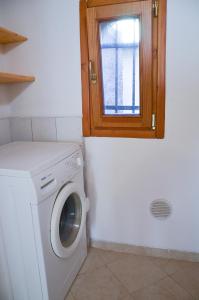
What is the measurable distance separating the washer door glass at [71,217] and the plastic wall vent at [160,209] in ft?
1.87

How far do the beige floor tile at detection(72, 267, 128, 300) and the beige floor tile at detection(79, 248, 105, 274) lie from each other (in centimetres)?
4

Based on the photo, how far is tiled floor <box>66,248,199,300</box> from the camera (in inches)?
59.2

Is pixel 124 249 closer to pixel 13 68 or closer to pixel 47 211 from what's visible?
pixel 47 211

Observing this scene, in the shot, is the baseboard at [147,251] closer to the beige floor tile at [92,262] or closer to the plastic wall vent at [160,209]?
the beige floor tile at [92,262]

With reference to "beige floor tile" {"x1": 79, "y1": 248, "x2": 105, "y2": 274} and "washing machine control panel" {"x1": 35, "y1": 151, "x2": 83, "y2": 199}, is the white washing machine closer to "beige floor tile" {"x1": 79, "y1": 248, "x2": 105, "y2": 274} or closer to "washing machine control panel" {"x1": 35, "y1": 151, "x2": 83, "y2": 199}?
"washing machine control panel" {"x1": 35, "y1": 151, "x2": 83, "y2": 199}

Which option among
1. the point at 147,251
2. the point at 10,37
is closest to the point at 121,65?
the point at 10,37

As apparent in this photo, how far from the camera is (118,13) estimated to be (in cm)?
154

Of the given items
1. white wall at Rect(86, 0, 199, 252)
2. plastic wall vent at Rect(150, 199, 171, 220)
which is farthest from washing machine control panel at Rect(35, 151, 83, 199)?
plastic wall vent at Rect(150, 199, 171, 220)

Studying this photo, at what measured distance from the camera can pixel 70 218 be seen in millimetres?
1640

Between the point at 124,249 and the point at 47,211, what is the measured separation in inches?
38.7

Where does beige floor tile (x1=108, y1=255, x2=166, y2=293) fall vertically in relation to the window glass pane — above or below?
below

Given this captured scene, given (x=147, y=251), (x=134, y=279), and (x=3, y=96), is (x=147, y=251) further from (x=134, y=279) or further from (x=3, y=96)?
(x=3, y=96)

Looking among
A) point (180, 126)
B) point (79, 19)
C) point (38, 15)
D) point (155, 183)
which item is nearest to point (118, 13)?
point (79, 19)

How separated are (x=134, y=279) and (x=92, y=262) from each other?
0.35 m
